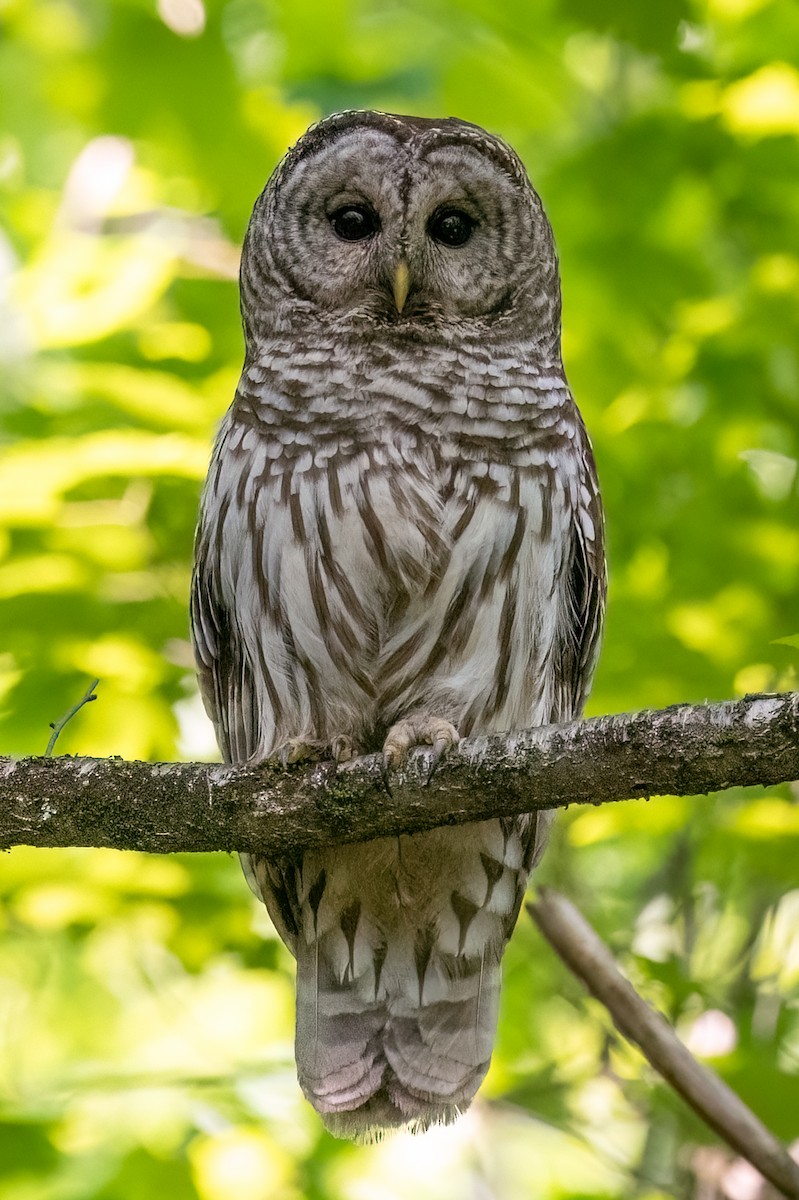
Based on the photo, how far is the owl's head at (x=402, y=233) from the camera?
3477 millimetres

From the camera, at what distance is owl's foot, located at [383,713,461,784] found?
2656mm

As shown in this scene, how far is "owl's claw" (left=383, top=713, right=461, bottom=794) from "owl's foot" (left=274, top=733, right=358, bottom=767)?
120 mm

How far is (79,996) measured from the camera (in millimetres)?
6004

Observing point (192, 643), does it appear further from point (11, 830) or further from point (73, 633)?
point (11, 830)

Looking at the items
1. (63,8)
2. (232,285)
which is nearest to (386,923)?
(232,285)

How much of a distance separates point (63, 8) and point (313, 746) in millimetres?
3086

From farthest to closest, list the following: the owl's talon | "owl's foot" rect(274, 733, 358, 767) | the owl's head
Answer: the owl's head < the owl's talon < "owl's foot" rect(274, 733, 358, 767)

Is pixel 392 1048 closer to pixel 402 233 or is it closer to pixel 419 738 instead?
pixel 419 738

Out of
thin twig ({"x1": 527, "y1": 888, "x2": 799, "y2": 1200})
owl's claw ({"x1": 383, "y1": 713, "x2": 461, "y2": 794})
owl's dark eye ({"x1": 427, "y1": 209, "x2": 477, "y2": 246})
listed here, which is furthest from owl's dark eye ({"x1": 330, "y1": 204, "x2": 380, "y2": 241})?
thin twig ({"x1": 527, "y1": 888, "x2": 799, "y2": 1200})

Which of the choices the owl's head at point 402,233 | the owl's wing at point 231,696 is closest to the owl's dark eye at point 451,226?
the owl's head at point 402,233

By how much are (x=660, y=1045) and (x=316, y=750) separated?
95 centimetres

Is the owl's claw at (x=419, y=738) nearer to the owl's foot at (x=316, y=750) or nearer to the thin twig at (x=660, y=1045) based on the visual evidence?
the owl's foot at (x=316, y=750)

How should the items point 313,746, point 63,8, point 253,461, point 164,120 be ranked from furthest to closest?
1. point 63,8
2. point 164,120
3. point 253,461
4. point 313,746

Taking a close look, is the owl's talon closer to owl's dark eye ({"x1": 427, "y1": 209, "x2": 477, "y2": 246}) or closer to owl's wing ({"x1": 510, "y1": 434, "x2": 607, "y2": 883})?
owl's wing ({"x1": 510, "y1": 434, "x2": 607, "y2": 883})
